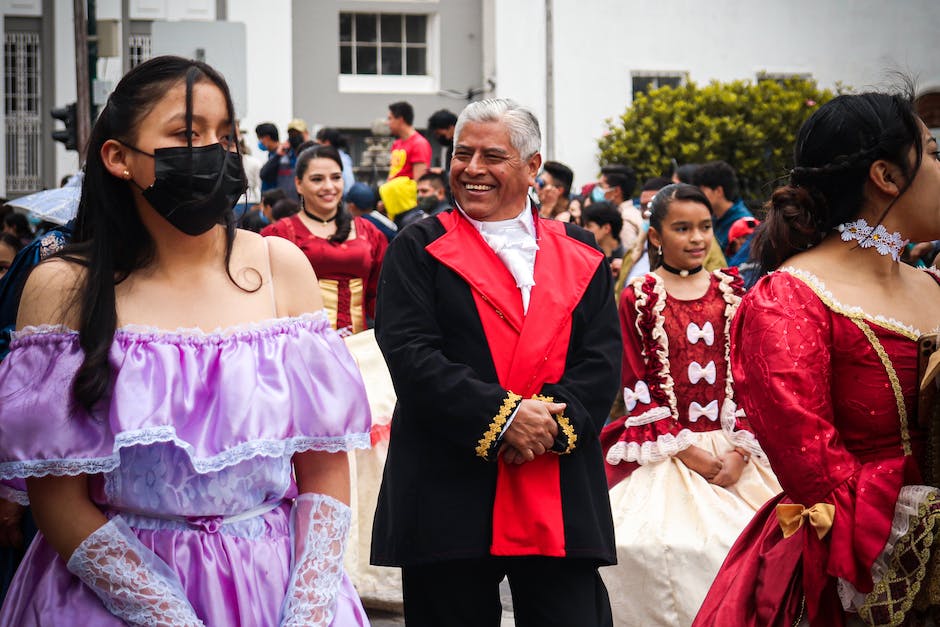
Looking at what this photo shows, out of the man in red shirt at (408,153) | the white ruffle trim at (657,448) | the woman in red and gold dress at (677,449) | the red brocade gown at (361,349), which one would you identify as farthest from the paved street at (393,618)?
the man in red shirt at (408,153)

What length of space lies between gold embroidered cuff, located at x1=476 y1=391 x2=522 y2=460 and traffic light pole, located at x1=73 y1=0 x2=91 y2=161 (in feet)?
36.6

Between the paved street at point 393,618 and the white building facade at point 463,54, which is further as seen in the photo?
the white building facade at point 463,54

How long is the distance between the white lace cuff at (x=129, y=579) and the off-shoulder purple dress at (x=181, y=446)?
0.12 feet

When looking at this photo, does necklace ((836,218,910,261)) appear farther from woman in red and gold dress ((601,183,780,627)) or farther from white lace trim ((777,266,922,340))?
woman in red and gold dress ((601,183,780,627))

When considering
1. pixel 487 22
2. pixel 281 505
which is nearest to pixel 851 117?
pixel 281 505

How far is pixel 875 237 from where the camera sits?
3.36 m

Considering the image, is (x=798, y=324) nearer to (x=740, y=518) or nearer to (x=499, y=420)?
(x=499, y=420)

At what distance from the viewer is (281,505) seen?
9.25 feet

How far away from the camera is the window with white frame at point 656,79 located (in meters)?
26.4

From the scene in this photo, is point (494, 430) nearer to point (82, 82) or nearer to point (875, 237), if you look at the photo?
point (875, 237)

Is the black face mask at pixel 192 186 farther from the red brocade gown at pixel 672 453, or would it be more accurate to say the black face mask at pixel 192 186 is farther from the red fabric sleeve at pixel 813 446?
the red brocade gown at pixel 672 453

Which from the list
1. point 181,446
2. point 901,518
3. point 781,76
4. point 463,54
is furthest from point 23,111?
point 901,518

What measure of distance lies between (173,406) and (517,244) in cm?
169

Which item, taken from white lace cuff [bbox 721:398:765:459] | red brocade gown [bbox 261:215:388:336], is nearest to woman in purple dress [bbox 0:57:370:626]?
white lace cuff [bbox 721:398:765:459]
